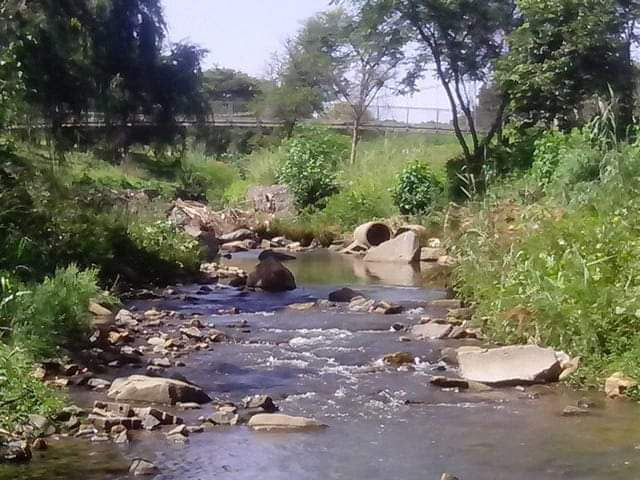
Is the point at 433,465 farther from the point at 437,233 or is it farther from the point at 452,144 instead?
Answer: the point at 452,144

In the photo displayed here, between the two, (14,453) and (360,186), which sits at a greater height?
(360,186)

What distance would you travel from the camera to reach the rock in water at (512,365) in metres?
8.19

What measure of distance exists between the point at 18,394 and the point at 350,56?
29.5m

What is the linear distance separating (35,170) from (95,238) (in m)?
1.52

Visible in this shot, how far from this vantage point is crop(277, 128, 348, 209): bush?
81.8ft

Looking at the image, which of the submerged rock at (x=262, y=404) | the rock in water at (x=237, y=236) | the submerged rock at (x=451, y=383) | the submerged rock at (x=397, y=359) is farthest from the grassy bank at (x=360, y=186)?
the submerged rock at (x=262, y=404)

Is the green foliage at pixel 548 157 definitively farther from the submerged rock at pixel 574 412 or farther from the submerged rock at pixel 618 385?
the submerged rock at pixel 574 412

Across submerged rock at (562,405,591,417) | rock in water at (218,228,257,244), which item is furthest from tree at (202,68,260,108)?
submerged rock at (562,405,591,417)

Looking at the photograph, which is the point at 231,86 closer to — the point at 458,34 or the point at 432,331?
the point at 458,34

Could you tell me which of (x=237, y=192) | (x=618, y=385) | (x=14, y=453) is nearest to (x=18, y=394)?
(x=14, y=453)

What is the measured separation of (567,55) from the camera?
21.5m

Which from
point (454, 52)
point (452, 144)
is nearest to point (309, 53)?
point (452, 144)

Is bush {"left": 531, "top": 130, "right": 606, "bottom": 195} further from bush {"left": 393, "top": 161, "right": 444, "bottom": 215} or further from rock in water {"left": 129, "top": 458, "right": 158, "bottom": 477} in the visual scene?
rock in water {"left": 129, "top": 458, "right": 158, "bottom": 477}

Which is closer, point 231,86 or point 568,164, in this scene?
point 568,164
